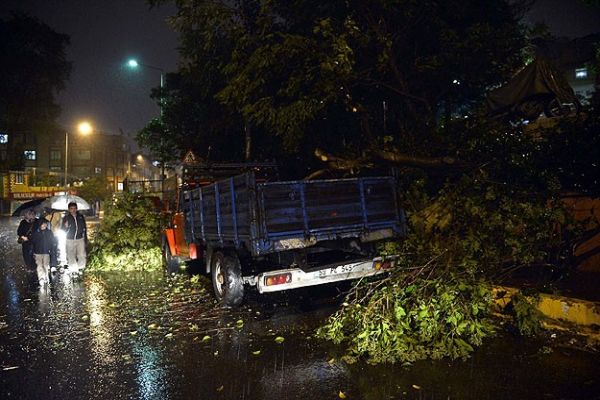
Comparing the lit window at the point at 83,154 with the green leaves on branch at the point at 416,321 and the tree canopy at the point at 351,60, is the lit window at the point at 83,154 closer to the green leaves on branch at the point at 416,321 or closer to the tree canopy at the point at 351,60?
the tree canopy at the point at 351,60

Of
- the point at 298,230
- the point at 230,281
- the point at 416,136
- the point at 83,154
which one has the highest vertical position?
the point at 83,154

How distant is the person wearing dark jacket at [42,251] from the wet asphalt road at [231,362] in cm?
262

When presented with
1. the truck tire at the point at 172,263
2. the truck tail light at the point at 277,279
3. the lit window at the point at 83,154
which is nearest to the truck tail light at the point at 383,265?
the truck tail light at the point at 277,279

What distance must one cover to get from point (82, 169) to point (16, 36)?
24378mm

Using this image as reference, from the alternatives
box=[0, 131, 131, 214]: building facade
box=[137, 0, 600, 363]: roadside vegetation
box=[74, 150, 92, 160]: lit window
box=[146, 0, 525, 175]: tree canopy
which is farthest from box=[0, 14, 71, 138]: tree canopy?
box=[146, 0, 525, 175]: tree canopy

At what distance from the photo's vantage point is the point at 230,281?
24.3 feet

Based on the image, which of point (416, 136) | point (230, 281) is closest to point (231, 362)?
point (230, 281)

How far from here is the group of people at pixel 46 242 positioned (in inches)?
410

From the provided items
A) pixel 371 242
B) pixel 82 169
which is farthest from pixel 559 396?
pixel 82 169

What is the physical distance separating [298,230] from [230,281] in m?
1.58

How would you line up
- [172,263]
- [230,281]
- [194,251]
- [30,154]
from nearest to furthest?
[230,281], [194,251], [172,263], [30,154]

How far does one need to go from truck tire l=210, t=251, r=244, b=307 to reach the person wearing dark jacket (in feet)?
16.8

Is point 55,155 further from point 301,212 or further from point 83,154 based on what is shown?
point 301,212

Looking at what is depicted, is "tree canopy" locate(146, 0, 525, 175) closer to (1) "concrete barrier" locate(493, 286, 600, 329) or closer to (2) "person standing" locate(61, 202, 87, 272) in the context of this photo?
(1) "concrete barrier" locate(493, 286, 600, 329)
